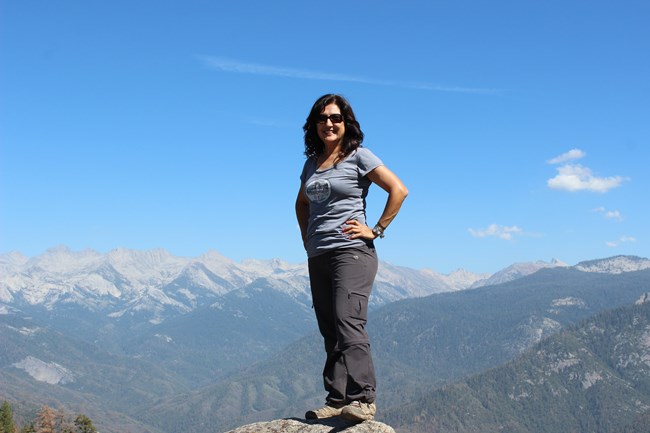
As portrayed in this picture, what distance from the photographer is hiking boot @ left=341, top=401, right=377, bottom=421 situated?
6.62 meters

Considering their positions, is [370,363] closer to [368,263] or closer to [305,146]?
[368,263]

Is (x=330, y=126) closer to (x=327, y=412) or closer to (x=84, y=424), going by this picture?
(x=327, y=412)

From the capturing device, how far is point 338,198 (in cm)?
709

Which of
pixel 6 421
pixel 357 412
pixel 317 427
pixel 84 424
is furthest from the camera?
pixel 6 421

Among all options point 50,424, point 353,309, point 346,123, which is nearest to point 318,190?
point 346,123

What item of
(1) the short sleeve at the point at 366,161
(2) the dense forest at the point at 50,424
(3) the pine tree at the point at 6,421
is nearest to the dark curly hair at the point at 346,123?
(1) the short sleeve at the point at 366,161

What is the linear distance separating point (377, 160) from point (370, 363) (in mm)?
2049

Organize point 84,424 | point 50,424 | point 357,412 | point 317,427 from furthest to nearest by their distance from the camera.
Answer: point 50,424, point 84,424, point 317,427, point 357,412

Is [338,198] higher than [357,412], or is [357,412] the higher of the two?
[338,198]

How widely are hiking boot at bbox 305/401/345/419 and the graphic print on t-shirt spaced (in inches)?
84.7

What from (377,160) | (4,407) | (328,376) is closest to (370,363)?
(328,376)

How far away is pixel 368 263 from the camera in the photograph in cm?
706

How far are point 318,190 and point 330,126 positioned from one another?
713mm

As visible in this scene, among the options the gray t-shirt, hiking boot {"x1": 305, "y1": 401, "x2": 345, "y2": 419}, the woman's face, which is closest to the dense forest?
hiking boot {"x1": 305, "y1": 401, "x2": 345, "y2": 419}
